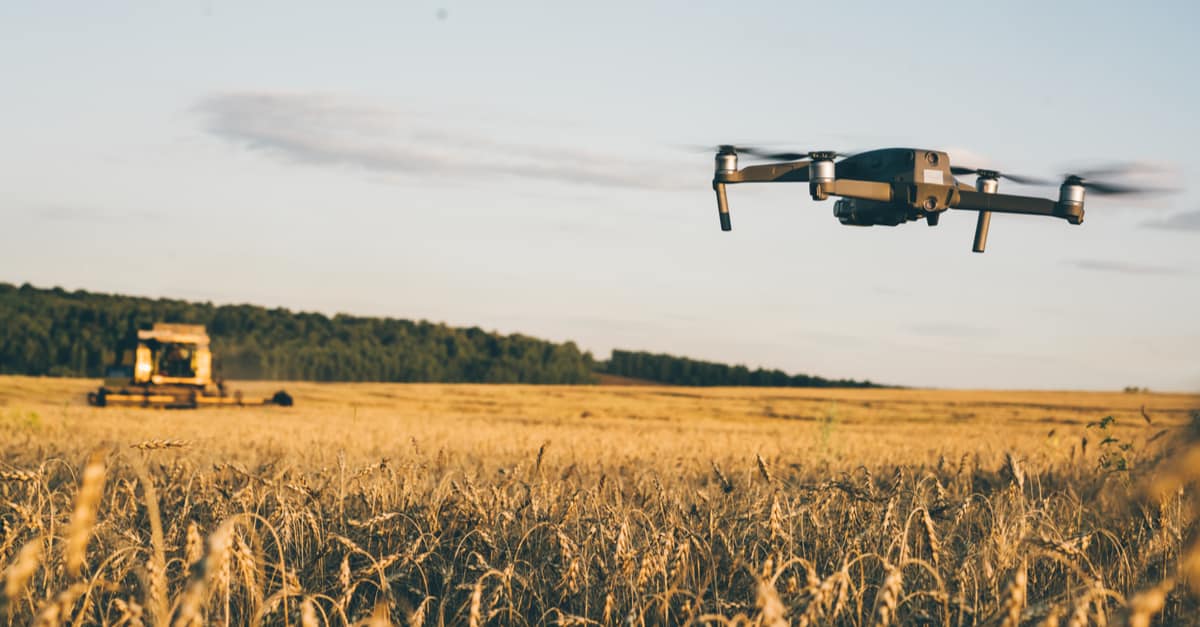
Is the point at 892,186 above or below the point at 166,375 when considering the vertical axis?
above

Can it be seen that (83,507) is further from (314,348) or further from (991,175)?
(314,348)

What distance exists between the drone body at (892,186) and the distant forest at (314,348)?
55.3 meters

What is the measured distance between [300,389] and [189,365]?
11.7 meters

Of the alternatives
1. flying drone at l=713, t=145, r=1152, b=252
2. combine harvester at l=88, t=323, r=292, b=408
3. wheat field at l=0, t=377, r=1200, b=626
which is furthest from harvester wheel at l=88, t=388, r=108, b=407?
flying drone at l=713, t=145, r=1152, b=252

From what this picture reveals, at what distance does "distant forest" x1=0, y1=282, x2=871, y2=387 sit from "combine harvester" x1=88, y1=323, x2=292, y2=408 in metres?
30.5

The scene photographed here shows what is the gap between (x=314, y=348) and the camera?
68.9m

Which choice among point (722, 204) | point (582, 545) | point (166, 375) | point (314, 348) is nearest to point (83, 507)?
point (582, 545)

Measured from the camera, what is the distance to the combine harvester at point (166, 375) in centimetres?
3097

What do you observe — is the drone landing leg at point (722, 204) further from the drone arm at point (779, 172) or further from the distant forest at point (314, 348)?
the distant forest at point (314, 348)

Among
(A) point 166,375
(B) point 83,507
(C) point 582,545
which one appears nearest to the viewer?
(B) point 83,507

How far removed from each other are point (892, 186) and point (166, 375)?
93.1ft

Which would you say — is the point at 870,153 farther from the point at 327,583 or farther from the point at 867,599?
the point at 327,583

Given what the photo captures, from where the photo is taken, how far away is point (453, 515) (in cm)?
590

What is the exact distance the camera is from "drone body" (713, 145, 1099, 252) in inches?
320
